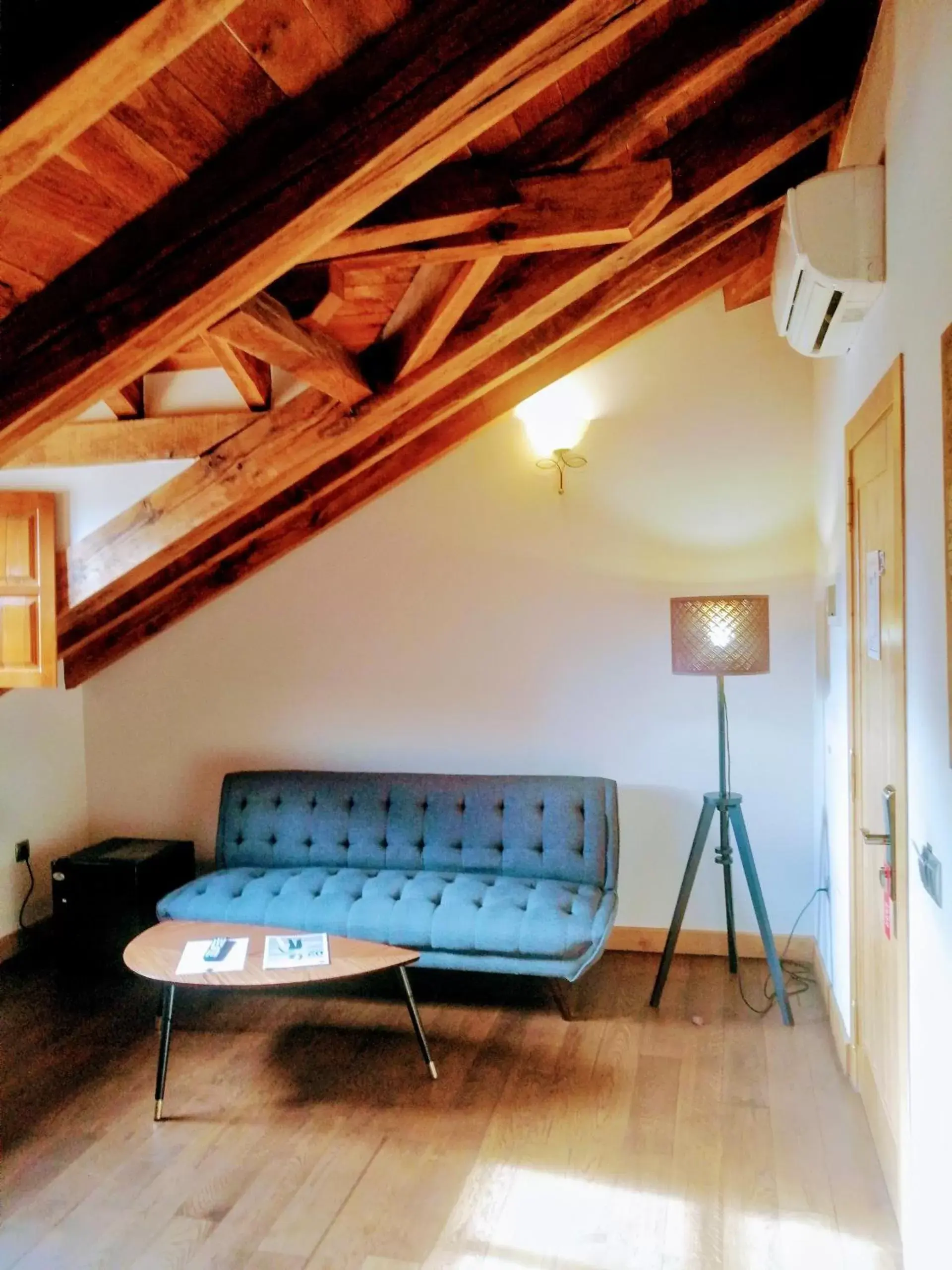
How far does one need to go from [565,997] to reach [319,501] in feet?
7.42

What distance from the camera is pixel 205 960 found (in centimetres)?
283

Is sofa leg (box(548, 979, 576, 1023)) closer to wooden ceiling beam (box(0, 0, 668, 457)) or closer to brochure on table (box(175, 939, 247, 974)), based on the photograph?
brochure on table (box(175, 939, 247, 974))

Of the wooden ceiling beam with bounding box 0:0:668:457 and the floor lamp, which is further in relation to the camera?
the floor lamp

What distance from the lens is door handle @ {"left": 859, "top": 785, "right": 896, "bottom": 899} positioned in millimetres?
2076

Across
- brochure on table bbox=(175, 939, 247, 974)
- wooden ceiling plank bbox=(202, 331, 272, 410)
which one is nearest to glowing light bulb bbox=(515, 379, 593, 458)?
wooden ceiling plank bbox=(202, 331, 272, 410)

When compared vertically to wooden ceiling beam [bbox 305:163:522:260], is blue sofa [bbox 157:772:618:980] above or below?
below

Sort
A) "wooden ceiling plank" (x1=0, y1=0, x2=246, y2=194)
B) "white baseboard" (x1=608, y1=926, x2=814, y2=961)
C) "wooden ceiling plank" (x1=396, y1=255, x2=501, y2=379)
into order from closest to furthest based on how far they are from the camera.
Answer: "wooden ceiling plank" (x1=0, y1=0, x2=246, y2=194) → "wooden ceiling plank" (x1=396, y1=255, x2=501, y2=379) → "white baseboard" (x1=608, y1=926, x2=814, y2=961)

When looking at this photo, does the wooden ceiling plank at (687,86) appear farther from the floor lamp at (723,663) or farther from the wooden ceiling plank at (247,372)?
the floor lamp at (723,663)

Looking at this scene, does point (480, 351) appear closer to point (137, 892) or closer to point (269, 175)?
point (269, 175)

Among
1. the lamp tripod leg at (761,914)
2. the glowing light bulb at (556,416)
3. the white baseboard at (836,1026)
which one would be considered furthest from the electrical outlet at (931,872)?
the glowing light bulb at (556,416)

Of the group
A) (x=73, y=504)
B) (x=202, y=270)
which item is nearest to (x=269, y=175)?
(x=202, y=270)

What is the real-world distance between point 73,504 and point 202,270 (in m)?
1.74

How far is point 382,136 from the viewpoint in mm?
1556

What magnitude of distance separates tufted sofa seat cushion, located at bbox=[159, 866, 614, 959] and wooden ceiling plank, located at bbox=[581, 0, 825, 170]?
2352mm
